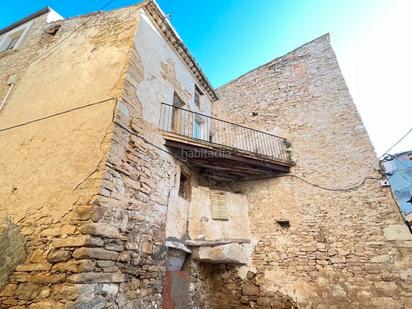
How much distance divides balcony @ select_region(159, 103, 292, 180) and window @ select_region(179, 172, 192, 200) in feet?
1.47

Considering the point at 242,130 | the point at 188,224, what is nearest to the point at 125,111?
the point at 188,224

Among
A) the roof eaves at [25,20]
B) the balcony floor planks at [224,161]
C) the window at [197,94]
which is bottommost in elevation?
the balcony floor planks at [224,161]

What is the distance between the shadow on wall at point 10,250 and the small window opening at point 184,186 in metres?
3.26

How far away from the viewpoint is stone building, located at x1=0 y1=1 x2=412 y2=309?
338 cm

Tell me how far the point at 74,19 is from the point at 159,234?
7.98 m

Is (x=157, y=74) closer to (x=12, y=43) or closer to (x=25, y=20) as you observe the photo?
(x=12, y=43)

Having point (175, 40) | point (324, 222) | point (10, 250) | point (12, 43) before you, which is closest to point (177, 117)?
point (175, 40)

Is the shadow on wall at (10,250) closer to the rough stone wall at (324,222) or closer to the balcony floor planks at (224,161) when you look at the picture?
the balcony floor planks at (224,161)

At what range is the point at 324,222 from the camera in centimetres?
552

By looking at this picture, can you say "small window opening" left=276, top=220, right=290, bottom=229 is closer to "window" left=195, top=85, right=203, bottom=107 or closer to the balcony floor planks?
the balcony floor planks

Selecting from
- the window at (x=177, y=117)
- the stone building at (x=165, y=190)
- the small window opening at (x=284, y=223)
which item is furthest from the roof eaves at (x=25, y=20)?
the small window opening at (x=284, y=223)

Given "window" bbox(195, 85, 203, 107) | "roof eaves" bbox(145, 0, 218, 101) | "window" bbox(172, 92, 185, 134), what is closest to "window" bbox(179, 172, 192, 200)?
"window" bbox(172, 92, 185, 134)

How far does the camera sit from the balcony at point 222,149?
5.50m

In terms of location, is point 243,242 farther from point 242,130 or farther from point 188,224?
point 242,130
